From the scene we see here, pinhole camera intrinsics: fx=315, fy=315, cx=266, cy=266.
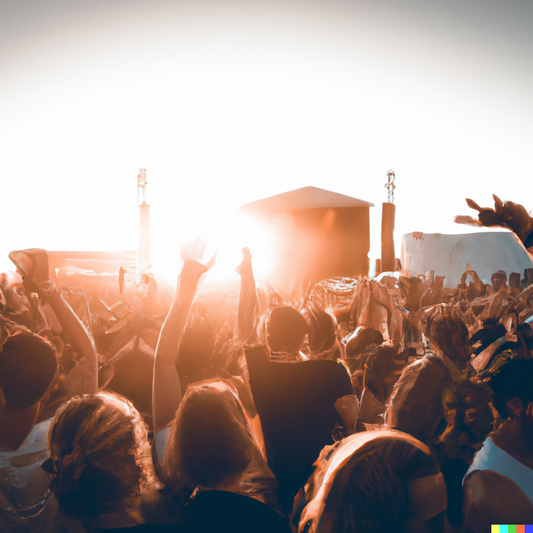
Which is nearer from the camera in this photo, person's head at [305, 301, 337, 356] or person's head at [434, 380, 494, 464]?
person's head at [434, 380, 494, 464]

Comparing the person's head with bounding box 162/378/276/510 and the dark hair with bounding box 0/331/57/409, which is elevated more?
the dark hair with bounding box 0/331/57/409

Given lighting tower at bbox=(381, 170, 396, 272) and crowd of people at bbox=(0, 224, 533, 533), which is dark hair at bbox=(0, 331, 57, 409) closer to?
crowd of people at bbox=(0, 224, 533, 533)

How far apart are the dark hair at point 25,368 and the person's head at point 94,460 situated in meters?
0.21

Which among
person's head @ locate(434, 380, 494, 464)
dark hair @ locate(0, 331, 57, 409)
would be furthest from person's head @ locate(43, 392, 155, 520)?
person's head @ locate(434, 380, 494, 464)

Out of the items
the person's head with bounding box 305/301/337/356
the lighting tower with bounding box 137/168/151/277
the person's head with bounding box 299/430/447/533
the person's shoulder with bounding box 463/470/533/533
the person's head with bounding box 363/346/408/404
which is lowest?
the person's shoulder with bounding box 463/470/533/533

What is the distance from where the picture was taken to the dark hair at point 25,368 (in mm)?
1092

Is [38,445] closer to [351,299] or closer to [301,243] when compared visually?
[301,243]

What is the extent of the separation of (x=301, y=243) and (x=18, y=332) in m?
1.24

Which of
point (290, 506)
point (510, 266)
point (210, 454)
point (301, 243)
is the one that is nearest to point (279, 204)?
point (301, 243)

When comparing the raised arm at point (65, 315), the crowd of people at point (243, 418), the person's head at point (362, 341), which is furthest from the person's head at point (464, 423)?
the raised arm at point (65, 315)

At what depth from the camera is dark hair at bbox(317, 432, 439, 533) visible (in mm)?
845

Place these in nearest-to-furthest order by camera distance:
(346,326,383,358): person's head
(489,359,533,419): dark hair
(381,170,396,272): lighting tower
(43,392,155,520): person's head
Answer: (43,392,155,520): person's head < (489,359,533,419): dark hair < (346,326,383,358): person's head < (381,170,396,272): lighting tower

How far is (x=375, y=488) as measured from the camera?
2.80 ft

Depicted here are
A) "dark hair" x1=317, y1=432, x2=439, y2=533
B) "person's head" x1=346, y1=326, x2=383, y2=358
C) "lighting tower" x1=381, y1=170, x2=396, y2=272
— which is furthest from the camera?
"lighting tower" x1=381, y1=170, x2=396, y2=272
